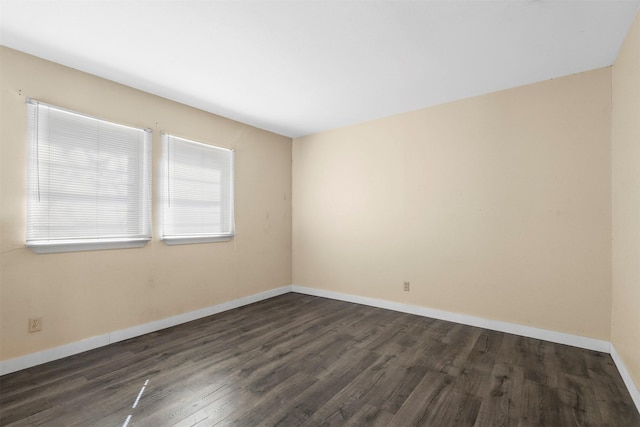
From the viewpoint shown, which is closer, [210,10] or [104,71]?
[210,10]

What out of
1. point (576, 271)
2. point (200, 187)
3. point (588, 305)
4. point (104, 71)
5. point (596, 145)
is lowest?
point (588, 305)

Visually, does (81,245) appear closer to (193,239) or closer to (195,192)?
(193,239)

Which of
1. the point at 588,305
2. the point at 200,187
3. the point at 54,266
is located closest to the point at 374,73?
the point at 200,187

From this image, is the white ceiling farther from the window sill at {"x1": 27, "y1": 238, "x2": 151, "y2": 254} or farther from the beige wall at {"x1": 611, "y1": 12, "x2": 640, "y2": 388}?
the window sill at {"x1": 27, "y1": 238, "x2": 151, "y2": 254}

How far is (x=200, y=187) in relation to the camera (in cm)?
379

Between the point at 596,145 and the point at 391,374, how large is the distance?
280cm

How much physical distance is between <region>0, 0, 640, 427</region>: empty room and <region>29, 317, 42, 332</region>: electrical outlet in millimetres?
38

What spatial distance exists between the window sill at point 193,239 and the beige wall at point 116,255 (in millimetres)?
62

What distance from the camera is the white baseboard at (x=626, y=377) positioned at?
6.45ft

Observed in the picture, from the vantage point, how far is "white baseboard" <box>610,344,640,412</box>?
1967mm

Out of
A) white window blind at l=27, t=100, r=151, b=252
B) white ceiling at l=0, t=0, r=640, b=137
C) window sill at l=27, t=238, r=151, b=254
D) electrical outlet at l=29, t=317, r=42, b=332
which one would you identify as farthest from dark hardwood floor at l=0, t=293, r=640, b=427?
white ceiling at l=0, t=0, r=640, b=137

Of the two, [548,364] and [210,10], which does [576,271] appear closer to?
[548,364]

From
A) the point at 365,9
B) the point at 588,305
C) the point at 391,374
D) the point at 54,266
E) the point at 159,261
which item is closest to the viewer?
the point at 365,9

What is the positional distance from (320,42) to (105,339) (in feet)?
11.0
